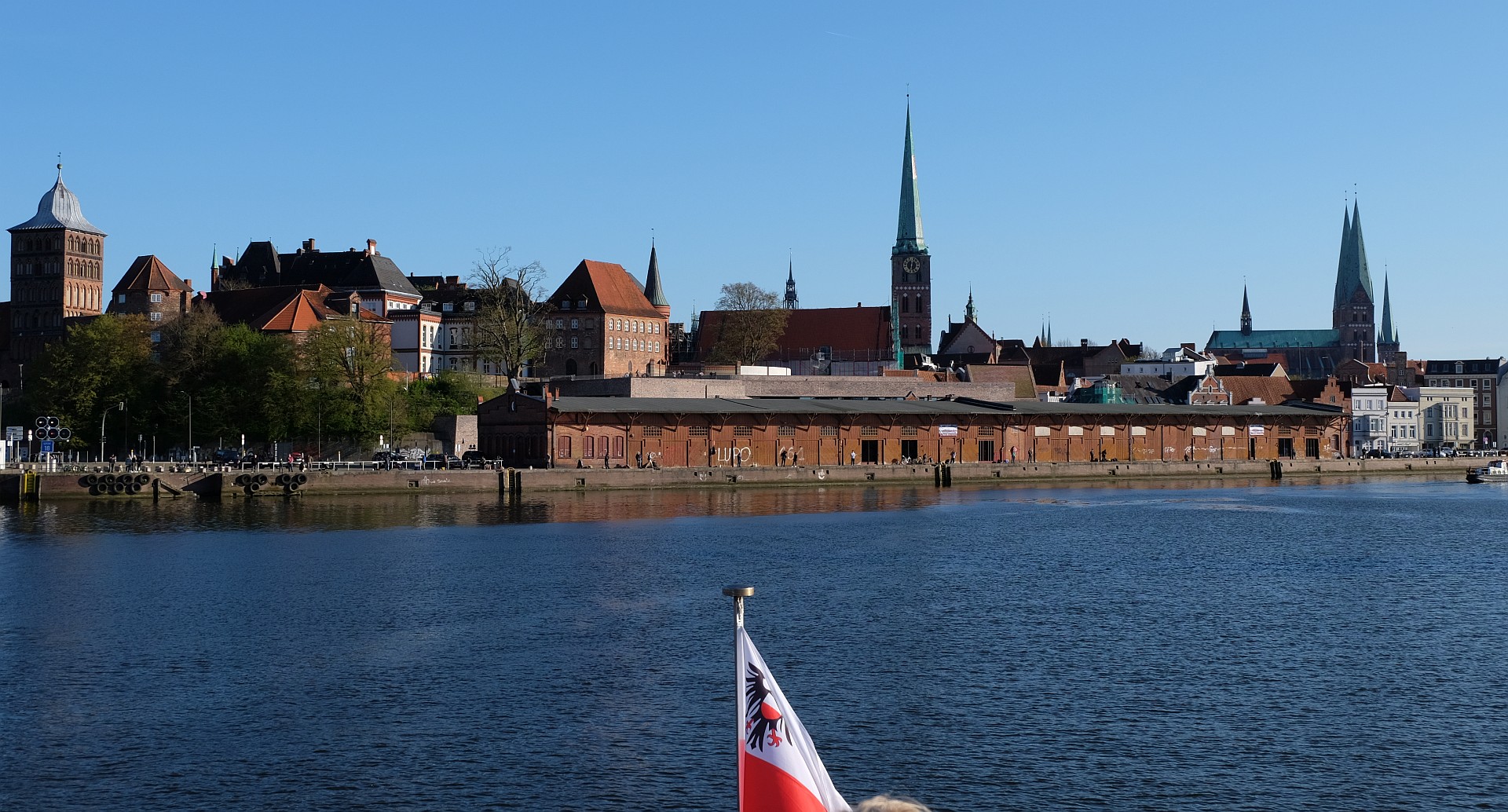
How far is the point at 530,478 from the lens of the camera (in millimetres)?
79188

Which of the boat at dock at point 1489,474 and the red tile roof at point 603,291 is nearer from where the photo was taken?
the boat at dock at point 1489,474

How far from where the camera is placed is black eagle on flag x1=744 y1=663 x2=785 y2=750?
41.1 feet

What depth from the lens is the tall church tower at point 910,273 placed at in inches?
6526

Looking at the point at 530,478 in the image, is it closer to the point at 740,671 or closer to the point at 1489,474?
the point at 740,671

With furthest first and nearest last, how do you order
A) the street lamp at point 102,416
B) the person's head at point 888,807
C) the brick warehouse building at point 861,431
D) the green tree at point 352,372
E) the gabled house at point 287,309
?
the gabled house at point 287,309, the green tree at point 352,372, the street lamp at point 102,416, the brick warehouse building at point 861,431, the person's head at point 888,807

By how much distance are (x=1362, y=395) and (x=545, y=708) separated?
454ft

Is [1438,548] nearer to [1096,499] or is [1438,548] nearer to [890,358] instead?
[1096,499]

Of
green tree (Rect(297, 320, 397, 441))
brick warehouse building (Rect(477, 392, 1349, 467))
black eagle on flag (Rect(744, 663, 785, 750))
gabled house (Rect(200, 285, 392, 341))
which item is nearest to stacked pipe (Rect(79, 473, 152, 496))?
green tree (Rect(297, 320, 397, 441))

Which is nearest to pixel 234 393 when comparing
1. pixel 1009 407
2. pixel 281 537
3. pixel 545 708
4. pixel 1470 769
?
pixel 281 537

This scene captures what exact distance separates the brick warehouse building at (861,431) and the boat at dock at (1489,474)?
1162 centimetres

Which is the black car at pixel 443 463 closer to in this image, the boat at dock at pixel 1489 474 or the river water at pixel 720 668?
the river water at pixel 720 668

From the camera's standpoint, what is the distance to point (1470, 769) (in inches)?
832

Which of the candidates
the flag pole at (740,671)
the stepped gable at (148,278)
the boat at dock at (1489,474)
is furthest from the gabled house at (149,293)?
the flag pole at (740,671)

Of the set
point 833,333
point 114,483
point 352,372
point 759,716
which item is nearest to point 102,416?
point 352,372
